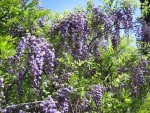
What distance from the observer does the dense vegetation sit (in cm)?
703

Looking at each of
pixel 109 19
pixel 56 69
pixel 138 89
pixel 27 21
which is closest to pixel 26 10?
pixel 27 21

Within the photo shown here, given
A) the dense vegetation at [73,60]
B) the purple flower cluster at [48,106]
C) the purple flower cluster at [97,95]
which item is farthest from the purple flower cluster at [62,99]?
the purple flower cluster at [97,95]

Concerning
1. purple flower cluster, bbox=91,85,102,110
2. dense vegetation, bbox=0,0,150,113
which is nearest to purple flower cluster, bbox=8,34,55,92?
dense vegetation, bbox=0,0,150,113

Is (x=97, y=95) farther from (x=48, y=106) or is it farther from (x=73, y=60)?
(x=48, y=106)

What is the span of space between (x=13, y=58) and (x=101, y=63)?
465 centimetres

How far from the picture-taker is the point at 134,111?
1056 cm

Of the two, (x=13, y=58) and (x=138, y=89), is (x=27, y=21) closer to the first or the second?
(x=13, y=58)

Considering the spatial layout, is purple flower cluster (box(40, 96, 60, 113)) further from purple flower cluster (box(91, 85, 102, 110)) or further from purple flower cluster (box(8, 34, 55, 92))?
purple flower cluster (box(91, 85, 102, 110))

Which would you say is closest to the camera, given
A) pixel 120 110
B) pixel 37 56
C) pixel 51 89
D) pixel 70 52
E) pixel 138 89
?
pixel 37 56

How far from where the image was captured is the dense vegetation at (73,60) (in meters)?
7.03

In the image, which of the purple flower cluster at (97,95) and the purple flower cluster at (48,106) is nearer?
the purple flower cluster at (48,106)

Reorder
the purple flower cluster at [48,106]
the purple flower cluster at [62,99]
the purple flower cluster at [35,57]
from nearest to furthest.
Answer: the purple flower cluster at [48,106] → the purple flower cluster at [35,57] → the purple flower cluster at [62,99]

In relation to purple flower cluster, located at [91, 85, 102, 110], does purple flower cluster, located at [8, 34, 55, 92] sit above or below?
above

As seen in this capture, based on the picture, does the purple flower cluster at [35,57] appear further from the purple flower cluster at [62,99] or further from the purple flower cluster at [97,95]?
the purple flower cluster at [97,95]
